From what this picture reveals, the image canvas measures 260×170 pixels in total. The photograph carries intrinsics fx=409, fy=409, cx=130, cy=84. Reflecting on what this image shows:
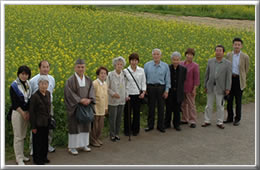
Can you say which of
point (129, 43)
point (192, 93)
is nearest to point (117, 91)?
point (192, 93)

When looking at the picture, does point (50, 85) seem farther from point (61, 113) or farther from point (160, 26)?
point (160, 26)

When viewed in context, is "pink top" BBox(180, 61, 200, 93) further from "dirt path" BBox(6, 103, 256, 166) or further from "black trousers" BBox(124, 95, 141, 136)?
"black trousers" BBox(124, 95, 141, 136)

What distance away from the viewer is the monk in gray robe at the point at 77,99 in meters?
6.74

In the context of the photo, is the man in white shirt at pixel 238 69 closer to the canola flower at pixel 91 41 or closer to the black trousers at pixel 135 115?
the canola flower at pixel 91 41

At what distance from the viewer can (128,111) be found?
7.93 m

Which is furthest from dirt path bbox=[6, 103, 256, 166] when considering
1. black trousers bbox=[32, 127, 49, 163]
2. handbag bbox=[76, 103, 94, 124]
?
handbag bbox=[76, 103, 94, 124]

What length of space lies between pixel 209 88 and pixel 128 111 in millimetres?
1913

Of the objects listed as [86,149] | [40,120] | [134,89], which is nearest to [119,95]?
[134,89]

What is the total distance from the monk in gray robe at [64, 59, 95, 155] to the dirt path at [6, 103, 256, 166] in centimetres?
22

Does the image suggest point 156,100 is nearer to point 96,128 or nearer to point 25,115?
point 96,128

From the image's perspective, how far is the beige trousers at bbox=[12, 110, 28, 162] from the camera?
631 cm

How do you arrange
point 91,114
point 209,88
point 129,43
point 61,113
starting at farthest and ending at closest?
1. point 129,43
2. point 209,88
3. point 61,113
4. point 91,114

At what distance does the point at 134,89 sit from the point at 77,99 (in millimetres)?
1521

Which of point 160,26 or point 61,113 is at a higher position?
point 160,26
